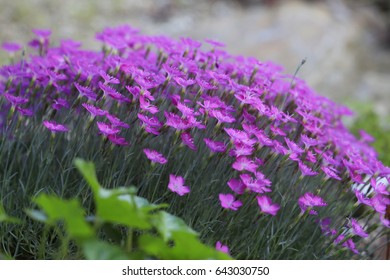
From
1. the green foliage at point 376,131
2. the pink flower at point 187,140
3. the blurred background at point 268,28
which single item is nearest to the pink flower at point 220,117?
the pink flower at point 187,140

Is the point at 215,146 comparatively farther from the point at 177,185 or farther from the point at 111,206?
the point at 111,206

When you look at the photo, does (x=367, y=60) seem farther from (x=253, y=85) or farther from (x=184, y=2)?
(x=253, y=85)

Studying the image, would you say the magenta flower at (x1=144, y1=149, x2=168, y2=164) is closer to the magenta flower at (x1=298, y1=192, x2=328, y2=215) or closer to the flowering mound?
the flowering mound

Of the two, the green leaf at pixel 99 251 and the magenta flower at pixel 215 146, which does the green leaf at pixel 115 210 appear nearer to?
the green leaf at pixel 99 251

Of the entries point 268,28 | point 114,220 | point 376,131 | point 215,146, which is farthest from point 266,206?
point 268,28

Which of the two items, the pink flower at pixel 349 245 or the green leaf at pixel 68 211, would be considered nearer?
the green leaf at pixel 68 211
